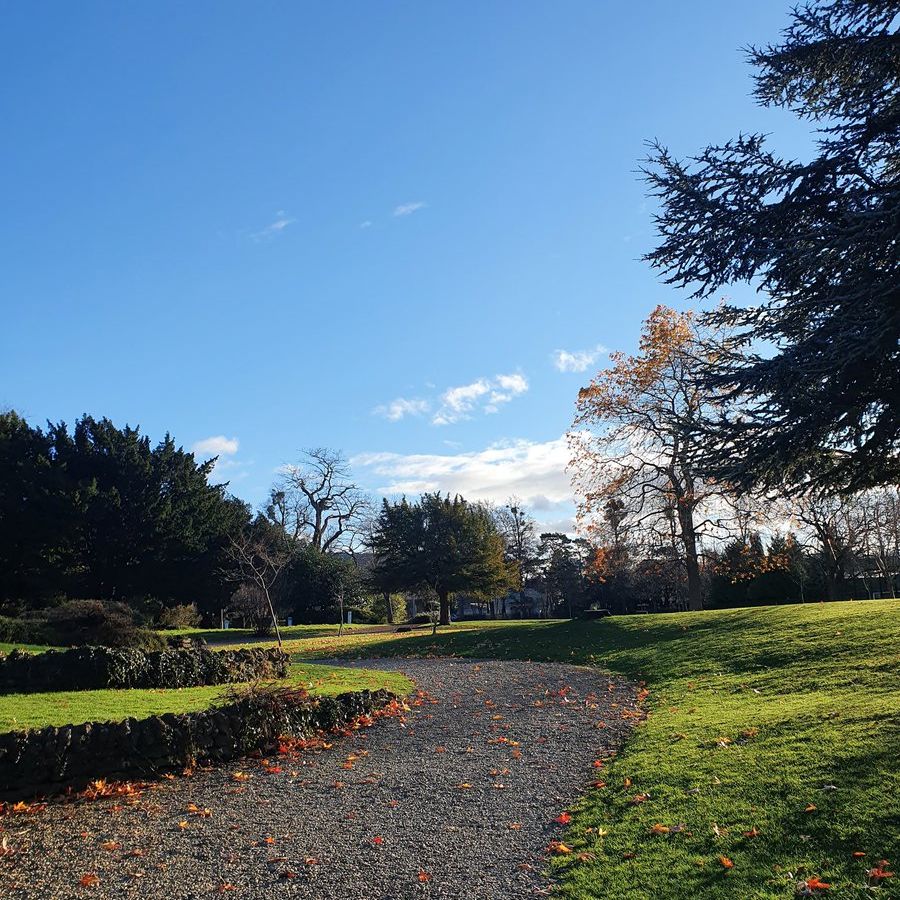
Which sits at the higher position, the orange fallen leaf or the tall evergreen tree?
the tall evergreen tree

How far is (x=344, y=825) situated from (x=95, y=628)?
1615 cm

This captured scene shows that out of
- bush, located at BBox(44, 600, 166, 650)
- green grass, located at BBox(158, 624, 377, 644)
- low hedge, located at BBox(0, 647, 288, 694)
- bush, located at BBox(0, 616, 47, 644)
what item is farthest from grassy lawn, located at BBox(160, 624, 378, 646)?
low hedge, located at BBox(0, 647, 288, 694)

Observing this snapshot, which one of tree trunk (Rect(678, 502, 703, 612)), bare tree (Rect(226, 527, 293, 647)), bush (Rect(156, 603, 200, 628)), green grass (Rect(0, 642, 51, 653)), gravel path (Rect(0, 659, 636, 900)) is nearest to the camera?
gravel path (Rect(0, 659, 636, 900))

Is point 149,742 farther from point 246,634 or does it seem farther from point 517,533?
point 517,533

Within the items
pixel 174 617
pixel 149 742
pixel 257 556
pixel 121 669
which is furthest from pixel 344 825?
pixel 257 556

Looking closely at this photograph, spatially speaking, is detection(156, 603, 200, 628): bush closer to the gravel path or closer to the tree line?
the tree line

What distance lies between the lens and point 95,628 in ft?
63.6

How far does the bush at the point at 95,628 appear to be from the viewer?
18250mm

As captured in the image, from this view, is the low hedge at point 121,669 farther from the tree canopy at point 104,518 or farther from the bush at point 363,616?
the bush at point 363,616

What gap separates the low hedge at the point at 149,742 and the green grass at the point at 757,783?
174 inches

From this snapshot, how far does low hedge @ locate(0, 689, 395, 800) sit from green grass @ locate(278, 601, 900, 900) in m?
4.42

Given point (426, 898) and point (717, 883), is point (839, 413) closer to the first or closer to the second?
point (717, 883)

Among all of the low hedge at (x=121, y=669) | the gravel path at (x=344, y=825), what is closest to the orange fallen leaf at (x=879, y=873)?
the gravel path at (x=344, y=825)

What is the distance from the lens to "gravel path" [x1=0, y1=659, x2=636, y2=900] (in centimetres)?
488
